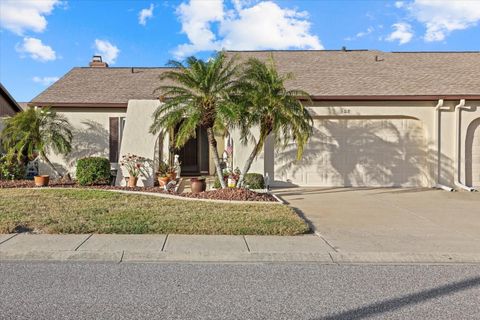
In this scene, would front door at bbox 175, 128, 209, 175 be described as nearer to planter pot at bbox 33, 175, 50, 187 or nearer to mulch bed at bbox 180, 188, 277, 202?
planter pot at bbox 33, 175, 50, 187

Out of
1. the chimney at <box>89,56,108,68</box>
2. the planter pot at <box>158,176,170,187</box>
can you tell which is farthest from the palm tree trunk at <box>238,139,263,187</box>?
the chimney at <box>89,56,108,68</box>

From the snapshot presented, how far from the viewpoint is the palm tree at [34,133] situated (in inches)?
517

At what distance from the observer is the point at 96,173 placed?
12922mm

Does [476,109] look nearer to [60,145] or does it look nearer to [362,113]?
[362,113]

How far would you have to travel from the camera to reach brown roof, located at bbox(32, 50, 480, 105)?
A: 14883mm

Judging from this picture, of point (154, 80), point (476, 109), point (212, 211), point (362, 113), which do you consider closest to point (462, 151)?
point (476, 109)

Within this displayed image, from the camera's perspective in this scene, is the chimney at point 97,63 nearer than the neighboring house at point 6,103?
Yes

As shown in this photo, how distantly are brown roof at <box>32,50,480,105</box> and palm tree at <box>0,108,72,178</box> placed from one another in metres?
1.77

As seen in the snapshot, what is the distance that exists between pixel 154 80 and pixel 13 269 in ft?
44.6

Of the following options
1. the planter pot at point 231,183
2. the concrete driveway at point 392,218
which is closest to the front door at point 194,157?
the concrete driveway at point 392,218

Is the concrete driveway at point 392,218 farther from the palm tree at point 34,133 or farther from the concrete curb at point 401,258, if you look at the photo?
the palm tree at point 34,133

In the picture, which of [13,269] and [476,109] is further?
[476,109]

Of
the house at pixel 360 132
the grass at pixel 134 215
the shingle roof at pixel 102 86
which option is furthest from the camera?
the shingle roof at pixel 102 86

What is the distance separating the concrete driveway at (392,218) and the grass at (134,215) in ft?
3.00
